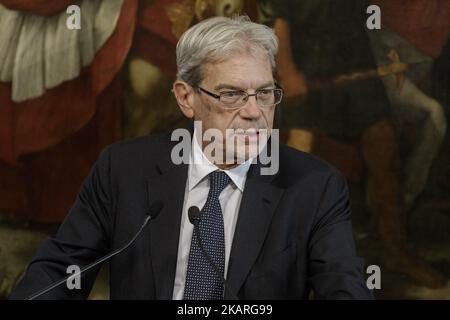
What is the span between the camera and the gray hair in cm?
226

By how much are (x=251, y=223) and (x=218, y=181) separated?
0.19 meters

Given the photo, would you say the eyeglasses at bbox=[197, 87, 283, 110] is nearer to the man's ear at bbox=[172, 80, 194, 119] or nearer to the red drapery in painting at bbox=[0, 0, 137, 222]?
the man's ear at bbox=[172, 80, 194, 119]

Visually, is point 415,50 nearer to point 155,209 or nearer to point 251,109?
point 251,109

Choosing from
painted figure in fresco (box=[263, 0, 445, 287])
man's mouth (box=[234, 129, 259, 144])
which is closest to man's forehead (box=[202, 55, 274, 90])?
man's mouth (box=[234, 129, 259, 144])

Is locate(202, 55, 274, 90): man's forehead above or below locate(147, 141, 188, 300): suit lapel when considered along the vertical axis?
above

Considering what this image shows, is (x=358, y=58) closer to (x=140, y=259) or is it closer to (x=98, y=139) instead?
(x=98, y=139)

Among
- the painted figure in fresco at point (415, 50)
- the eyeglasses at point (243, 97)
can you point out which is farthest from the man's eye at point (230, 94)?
the painted figure in fresco at point (415, 50)

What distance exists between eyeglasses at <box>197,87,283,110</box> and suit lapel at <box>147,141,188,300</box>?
0.28 meters

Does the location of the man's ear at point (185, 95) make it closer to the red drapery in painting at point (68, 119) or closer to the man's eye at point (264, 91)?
the man's eye at point (264, 91)

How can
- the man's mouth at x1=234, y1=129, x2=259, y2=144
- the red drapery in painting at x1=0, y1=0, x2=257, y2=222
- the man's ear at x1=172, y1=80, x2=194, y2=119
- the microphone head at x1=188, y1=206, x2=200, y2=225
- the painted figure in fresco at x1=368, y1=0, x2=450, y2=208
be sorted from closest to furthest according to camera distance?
the microphone head at x1=188, y1=206, x2=200, y2=225
the man's mouth at x1=234, y1=129, x2=259, y2=144
the man's ear at x1=172, y1=80, x2=194, y2=119
the painted figure in fresco at x1=368, y1=0, x2=450, y2=208
the red drapery in painting at x1=0, y1=0, x2=257, y2=222

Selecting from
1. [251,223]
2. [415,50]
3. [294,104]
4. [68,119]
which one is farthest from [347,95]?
[251,223]

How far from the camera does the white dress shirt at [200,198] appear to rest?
7.44 feet
